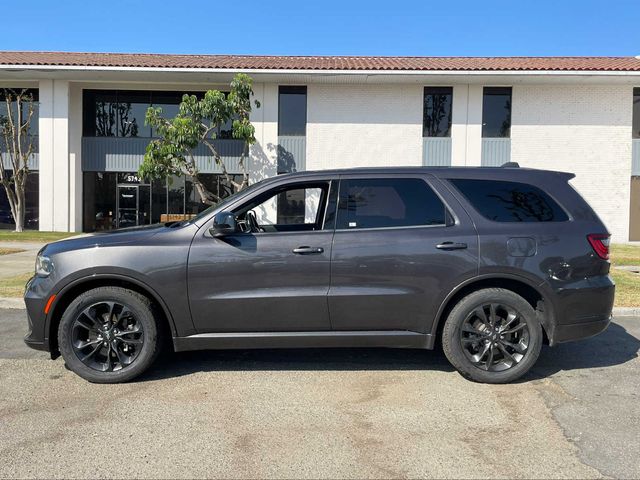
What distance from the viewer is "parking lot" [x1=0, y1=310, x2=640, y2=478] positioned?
2.96m

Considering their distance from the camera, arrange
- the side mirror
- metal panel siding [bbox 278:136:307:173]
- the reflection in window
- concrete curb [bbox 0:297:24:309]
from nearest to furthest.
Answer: the side mirror → concrete curb [bbox 0:297:24:309] → metal panel siding [bbox 278:136:307:173] → the reflection in window

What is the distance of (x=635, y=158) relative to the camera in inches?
A: 756

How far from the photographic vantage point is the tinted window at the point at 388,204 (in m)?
4.36

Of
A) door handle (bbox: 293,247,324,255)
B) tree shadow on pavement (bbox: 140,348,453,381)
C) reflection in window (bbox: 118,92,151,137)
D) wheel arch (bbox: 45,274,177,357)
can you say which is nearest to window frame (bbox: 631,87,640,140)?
tree shadow on pavement (bbox: 140,348,453,381)

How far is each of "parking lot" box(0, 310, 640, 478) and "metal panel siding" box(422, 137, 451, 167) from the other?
49.8 feet

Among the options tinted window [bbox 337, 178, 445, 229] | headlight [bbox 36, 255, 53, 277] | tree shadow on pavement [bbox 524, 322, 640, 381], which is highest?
tinted window [bbox 337, 178, 445, 229]

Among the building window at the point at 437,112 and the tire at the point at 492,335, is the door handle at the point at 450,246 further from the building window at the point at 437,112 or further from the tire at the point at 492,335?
the building window at the point at 437,112

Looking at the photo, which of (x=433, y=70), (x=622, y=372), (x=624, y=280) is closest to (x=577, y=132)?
(x=433, y=70)

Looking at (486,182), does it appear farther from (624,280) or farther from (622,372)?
(624,280)

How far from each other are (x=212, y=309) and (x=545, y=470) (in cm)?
267

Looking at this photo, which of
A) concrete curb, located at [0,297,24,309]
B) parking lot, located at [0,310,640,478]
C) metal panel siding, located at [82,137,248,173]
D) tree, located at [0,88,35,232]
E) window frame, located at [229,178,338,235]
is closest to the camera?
parking lot, located at [0,310,640,478]

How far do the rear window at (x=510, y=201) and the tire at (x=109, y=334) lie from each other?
9.76 feet

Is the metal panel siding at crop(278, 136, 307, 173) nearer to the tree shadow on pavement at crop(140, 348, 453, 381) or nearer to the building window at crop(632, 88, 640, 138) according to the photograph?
the building window at crop(632, 88, 640, 138)

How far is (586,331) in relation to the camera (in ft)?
14.1
